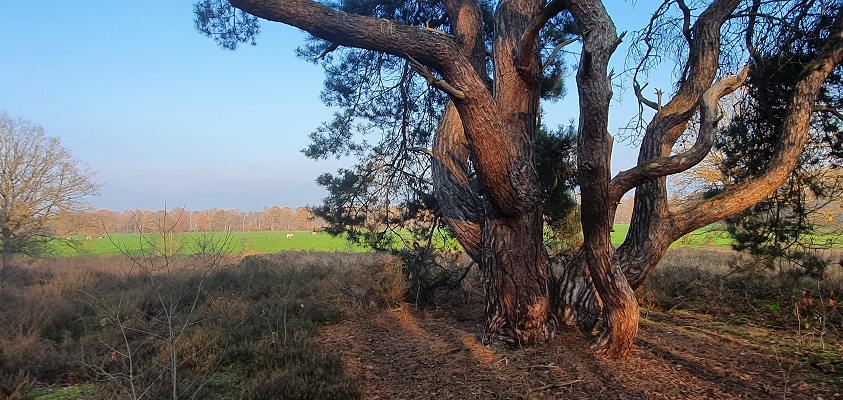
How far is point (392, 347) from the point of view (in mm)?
5871

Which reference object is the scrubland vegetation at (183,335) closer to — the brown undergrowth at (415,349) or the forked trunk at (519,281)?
the brown undergrowth at (415,349)

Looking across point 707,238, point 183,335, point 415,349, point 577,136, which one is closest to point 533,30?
point 577,136

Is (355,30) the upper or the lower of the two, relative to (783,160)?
upper

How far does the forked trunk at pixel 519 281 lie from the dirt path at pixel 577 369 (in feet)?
0.64

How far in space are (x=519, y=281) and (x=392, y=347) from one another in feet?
5.80

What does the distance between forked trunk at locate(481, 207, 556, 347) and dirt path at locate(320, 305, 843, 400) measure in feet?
0.64

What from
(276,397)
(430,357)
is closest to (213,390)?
(276,397)

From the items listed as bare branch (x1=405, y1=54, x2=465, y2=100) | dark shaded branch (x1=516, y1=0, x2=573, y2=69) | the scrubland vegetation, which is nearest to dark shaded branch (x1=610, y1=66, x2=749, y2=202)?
dark shaded branch (x1=516, y1=0, x2=573, y2=69)

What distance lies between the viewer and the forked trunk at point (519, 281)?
518cm

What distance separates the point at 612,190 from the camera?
4.50m

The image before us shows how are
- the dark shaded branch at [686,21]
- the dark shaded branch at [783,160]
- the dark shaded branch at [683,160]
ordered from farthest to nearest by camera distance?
the dark shaded branch at [686,21], the dark shaded branch at [783,160], the dark shaded branch at [683,160]

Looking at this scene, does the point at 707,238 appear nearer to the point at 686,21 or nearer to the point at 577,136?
the point at 686,21

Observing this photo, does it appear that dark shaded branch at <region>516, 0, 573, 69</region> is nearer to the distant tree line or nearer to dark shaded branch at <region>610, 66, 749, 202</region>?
dark shaded branch at <region>610, 66, 749, 202</region>

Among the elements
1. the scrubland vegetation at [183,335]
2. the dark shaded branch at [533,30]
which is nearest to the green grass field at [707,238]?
the dark shaded branch at [533,30]
